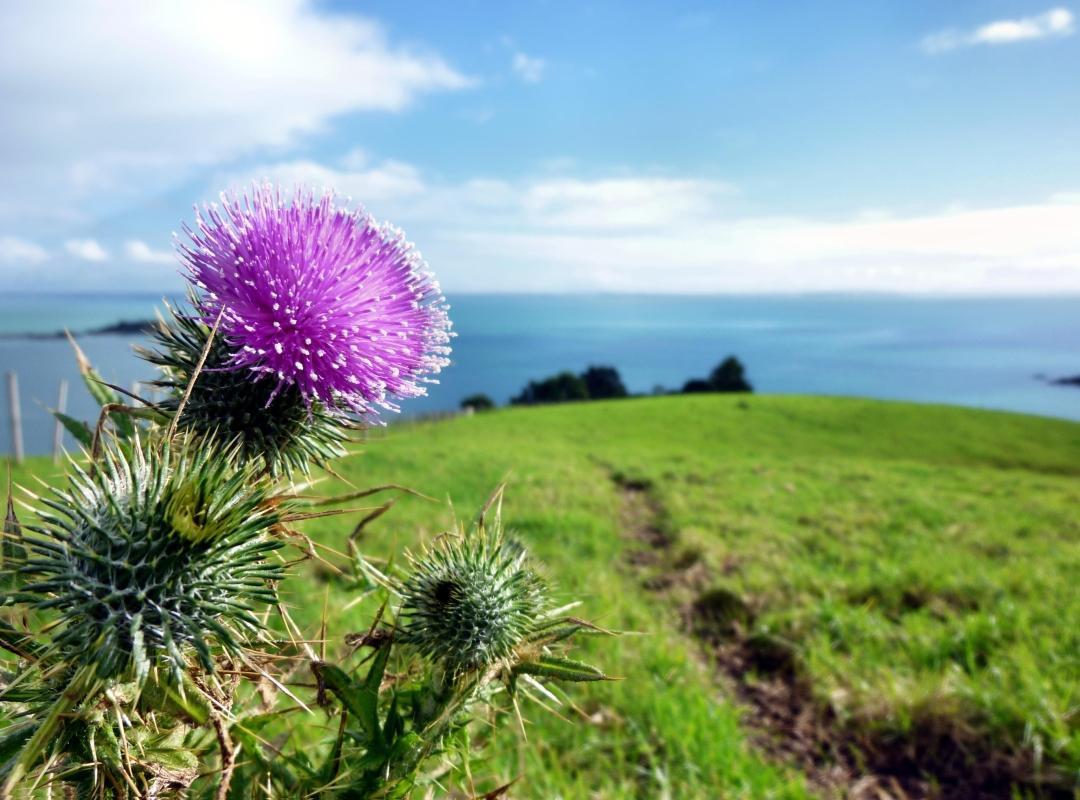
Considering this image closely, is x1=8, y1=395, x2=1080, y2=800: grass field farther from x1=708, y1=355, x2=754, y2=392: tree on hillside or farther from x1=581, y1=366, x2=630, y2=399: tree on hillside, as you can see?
x1=581, y1=366, x2=630, y2=399: tree on hillside

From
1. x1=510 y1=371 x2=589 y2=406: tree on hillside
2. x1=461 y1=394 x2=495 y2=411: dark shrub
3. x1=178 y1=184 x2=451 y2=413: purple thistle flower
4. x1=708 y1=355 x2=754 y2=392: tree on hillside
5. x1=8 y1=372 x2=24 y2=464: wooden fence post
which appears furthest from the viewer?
x1=510 y1=371 x2=589 y2=406: tree on hillside

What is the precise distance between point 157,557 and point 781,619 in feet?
24.1

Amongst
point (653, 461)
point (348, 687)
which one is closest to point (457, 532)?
point (348, 687)

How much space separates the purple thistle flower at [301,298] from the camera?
201 cm

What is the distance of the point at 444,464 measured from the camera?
19656 millimetres

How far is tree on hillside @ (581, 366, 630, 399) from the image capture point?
73562mm

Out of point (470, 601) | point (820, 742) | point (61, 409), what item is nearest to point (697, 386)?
point (820, 742)

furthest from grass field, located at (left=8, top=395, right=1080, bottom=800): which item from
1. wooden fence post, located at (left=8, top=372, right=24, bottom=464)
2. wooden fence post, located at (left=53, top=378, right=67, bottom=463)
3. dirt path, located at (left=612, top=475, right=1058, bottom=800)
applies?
wooden fence post, located at (left=8, top=372, right=24, bottom=464)

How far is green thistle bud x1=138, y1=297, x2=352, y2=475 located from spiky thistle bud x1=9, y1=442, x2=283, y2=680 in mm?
404

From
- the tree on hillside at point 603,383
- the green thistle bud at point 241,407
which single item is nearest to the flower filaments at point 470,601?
the green thistle bud at point 241,407

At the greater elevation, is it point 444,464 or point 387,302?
point 387,302

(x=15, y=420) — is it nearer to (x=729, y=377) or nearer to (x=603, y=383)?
(x=729, y=377)

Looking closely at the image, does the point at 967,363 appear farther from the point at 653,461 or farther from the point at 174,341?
the point at 174,341

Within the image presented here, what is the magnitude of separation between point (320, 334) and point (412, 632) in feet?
3.00
